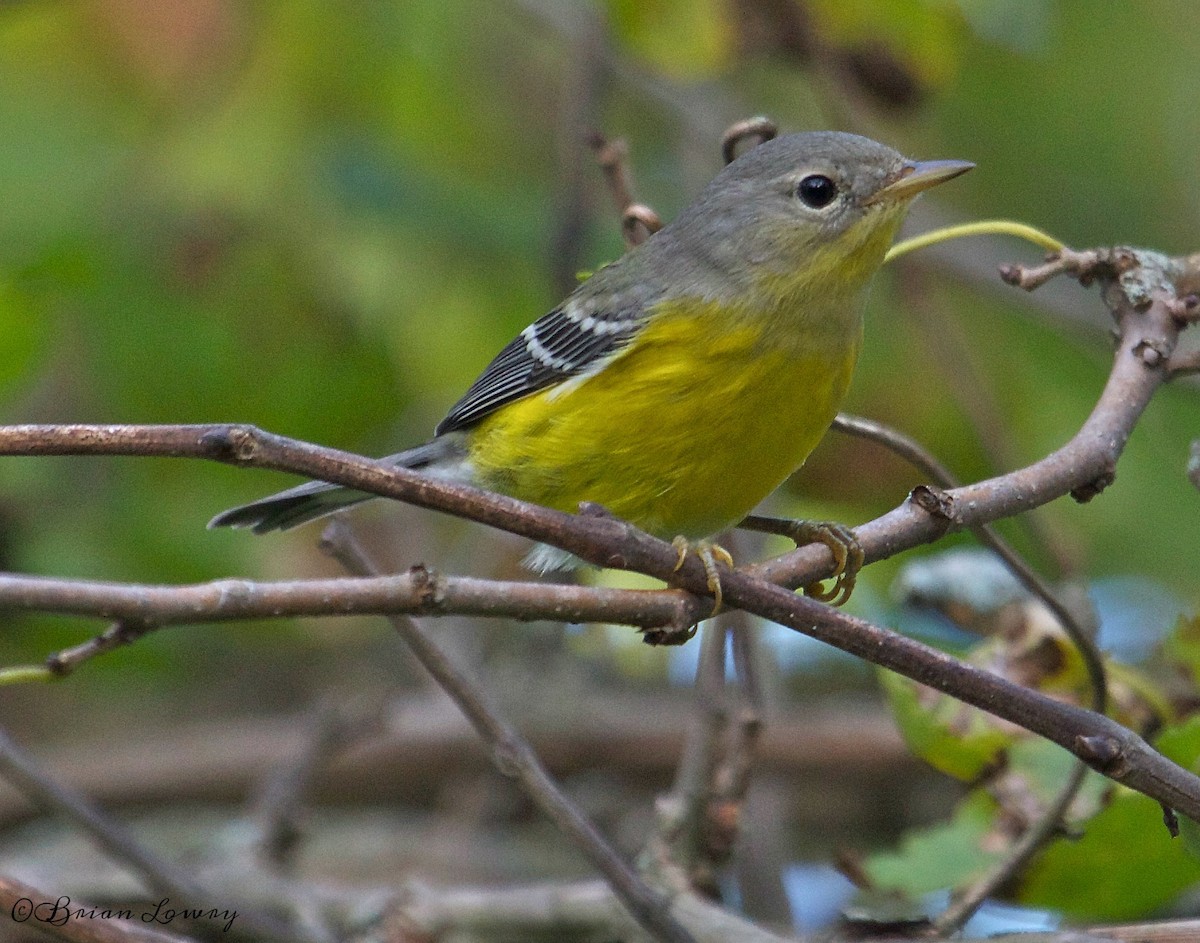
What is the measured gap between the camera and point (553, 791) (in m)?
2.84

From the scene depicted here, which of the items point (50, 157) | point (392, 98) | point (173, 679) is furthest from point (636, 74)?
point (173, 679)

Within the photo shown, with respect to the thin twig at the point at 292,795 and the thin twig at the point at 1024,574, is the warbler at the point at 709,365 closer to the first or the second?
the thin twig at the point at 1024,574

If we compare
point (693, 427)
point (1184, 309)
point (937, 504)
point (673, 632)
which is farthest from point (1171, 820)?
point (693, 427)

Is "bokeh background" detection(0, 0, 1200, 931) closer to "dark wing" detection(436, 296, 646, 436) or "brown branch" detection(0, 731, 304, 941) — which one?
"dark wing" detection(436, 296, 646, 436)

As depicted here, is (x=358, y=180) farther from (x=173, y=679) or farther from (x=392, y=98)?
(x=173, y=679)

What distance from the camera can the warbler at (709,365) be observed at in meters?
3.66

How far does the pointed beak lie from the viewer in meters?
3.61

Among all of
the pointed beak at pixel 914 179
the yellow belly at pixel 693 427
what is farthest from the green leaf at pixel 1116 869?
the pointed beak at pixel 914 179

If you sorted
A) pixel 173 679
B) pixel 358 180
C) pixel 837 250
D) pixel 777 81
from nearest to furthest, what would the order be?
pixel 837 250 → pixel 358 180 → pixel 173 679 → pixel 777 81

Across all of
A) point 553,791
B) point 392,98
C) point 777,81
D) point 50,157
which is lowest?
point 553,791

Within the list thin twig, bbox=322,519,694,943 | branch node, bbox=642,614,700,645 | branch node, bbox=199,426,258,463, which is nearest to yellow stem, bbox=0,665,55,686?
thin twig, bbox=322,519,694,943

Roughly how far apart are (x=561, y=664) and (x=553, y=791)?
293 centimetres

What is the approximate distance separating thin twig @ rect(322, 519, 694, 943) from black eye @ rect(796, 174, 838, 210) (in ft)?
5.82

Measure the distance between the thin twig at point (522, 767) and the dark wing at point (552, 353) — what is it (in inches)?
53.9
